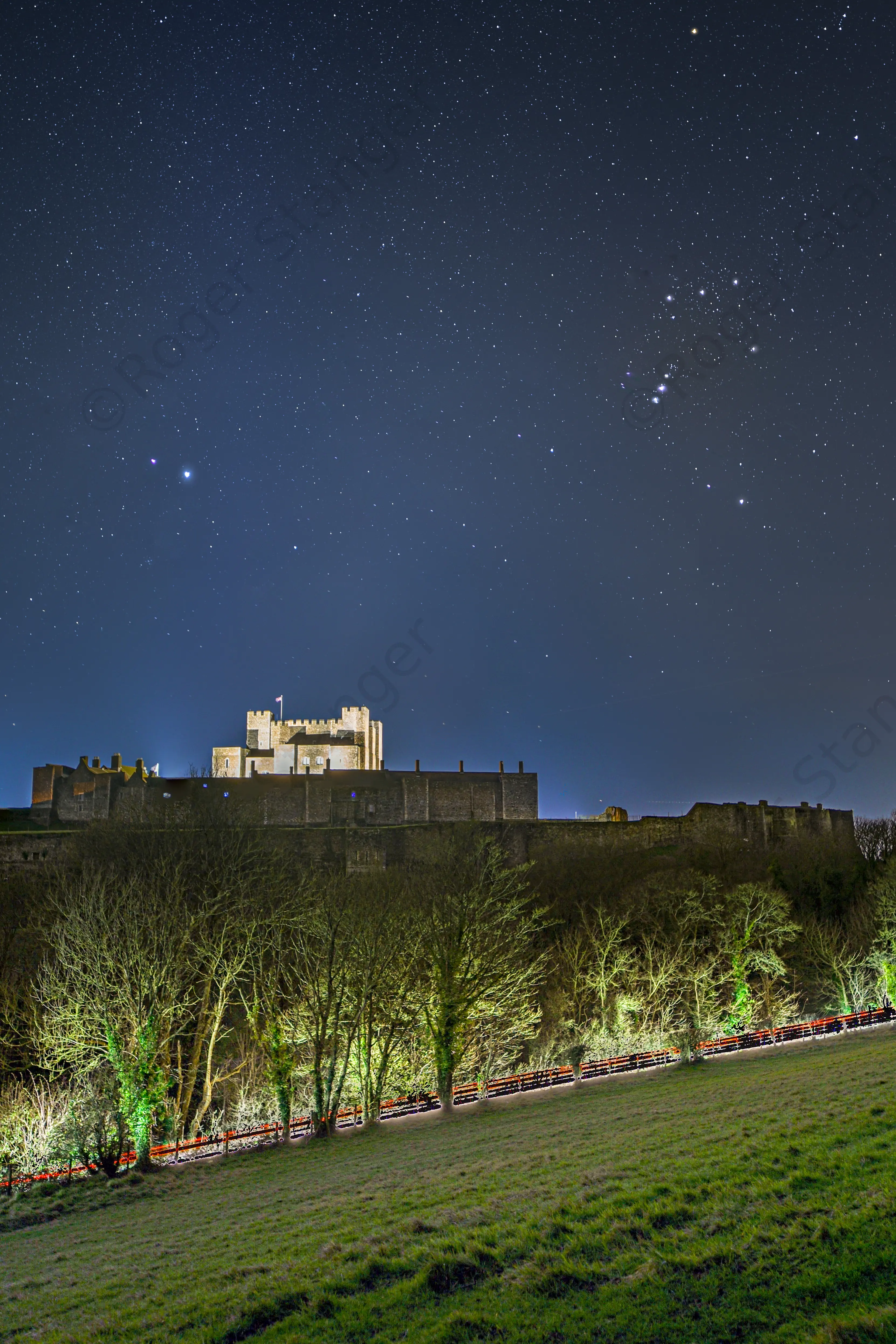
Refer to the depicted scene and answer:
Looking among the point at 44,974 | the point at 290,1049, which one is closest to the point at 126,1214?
the point at 290,1049

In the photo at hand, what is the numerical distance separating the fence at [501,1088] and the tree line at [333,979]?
0.44 meters

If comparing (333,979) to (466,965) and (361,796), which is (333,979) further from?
(361,796)

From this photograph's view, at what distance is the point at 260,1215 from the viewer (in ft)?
35.6

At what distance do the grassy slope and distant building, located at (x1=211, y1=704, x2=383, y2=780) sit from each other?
53.4 m

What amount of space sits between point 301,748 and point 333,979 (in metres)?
47.3

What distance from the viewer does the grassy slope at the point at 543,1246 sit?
5.95m

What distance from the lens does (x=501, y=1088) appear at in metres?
22.6

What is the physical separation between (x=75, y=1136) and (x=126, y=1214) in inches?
132

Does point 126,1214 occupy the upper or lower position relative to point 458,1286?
lower

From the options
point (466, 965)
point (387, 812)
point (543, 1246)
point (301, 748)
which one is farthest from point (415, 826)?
point (543, 1246)

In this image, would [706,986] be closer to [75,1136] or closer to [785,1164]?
[75,1136]

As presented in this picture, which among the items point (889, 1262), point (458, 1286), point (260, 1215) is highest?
point (889, 1262)

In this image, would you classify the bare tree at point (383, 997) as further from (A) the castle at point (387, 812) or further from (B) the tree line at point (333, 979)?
(A) the castle at point (387, 812)

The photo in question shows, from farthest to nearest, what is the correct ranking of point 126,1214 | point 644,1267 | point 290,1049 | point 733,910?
point 733,910 < point 290,1049 < point 126,1214 < point 644,1267
